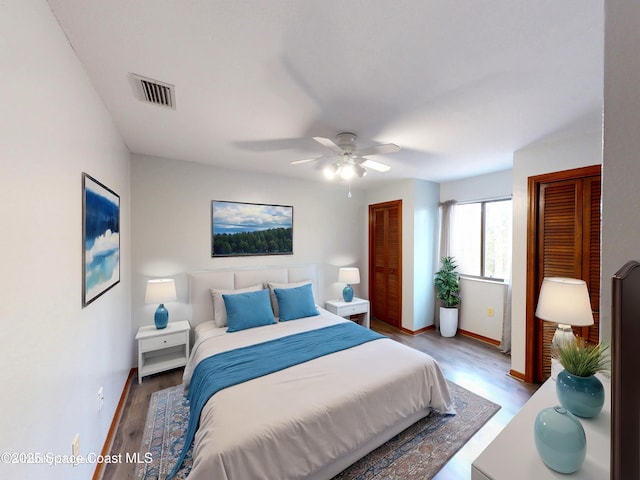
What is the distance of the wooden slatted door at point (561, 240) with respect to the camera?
2354 mm

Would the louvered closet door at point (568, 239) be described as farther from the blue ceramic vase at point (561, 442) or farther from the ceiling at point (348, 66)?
the blue ceramic vase at point (561, 442)

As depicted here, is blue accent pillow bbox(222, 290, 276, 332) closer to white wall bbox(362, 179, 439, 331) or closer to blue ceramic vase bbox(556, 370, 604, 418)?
white wall bbox(362, 179, 439, 331)

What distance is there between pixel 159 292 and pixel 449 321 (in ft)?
13.1

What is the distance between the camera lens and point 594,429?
998 millimetres

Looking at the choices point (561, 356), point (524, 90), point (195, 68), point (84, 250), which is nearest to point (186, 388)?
point (84, 250)

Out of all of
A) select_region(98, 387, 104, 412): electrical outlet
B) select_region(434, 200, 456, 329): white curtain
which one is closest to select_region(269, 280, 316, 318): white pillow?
select_region(98, 387, 104, 412): electrical outlet

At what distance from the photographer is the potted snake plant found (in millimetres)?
3947

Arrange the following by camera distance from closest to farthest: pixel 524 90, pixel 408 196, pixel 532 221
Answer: pixel 524 90 → pixel 532 221 → pixel 408 196

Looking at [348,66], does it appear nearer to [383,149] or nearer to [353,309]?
[383,149]

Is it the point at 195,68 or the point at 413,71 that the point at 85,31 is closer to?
the point at 195,68

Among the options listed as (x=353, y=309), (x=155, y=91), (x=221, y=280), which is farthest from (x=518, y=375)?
(x=155, y=91)

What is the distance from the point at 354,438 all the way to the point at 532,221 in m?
2.72

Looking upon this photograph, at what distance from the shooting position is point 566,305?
182 cm

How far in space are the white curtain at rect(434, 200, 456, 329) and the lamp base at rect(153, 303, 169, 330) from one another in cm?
403
